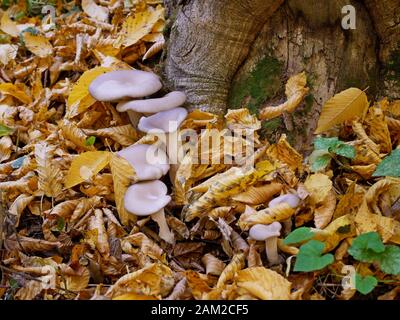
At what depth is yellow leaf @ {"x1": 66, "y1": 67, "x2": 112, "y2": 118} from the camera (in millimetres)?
3576

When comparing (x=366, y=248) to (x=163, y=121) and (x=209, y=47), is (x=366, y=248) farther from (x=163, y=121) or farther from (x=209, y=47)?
(x=209, y=47)

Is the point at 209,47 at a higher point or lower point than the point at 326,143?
higher

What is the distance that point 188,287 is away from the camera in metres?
2.59

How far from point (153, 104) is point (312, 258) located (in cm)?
140

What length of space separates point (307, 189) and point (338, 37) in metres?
1.06

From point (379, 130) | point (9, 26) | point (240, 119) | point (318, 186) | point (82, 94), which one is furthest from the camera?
point (9, 26)

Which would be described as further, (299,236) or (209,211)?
(209,211)

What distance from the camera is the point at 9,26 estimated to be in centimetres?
505

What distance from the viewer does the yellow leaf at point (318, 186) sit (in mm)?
2805

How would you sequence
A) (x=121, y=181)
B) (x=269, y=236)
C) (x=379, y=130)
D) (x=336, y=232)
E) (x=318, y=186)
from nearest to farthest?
(x=269, y=236)
(x=336, y=232)
(x=318, y=186)
(x=121, y=181)
(x=379, y=130)

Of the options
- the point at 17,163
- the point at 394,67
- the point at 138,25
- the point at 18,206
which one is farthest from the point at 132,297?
the point at 138,25

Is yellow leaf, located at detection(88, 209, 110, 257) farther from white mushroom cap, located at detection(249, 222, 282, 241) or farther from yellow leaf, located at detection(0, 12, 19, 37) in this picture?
yellow leaf, located at detection(0, 12, 19, 37)

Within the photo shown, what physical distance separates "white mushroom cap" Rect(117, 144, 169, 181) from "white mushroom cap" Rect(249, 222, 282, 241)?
69 centimetres

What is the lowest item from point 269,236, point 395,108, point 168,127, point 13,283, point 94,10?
point 13,283
